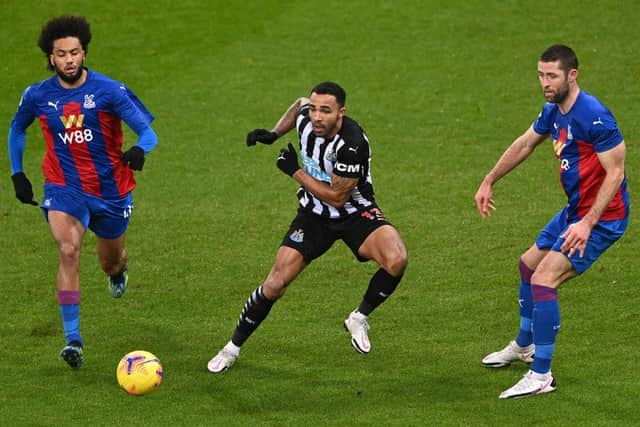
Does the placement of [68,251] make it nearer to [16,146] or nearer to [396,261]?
[16,146]

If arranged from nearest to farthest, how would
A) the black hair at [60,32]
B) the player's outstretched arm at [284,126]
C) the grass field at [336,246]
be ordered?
the grass field at [336,246]
the player's outstretched arm at [284,126]
the black hair at [60,32]

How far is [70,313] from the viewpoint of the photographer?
33.9 ft

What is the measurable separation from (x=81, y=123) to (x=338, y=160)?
2242 millimetres

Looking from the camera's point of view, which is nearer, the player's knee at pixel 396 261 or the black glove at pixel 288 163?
the black glove at pixel 288 163

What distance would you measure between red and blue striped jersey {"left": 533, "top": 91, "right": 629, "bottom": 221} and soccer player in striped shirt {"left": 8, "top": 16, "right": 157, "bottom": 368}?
338cm

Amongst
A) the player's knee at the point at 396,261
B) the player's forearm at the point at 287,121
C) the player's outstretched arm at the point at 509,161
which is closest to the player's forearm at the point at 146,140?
the player's forearm at the point at 287,121

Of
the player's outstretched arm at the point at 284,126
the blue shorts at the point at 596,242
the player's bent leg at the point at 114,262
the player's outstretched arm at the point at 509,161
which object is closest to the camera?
the blue shorts at the point at 596,242

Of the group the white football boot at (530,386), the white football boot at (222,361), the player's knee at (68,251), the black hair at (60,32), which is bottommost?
the white football boot at (530,386)

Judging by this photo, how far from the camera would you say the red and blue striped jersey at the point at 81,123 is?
34.6 ft

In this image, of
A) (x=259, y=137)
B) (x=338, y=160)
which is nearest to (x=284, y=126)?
(x=259, y=137)

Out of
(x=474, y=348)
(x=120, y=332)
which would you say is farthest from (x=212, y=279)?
(x=474, y=348)

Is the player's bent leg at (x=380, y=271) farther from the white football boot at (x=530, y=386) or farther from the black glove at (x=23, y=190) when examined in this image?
the black glove at (x=23, y=190)

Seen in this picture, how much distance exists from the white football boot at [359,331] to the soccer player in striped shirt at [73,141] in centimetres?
222

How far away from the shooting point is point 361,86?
18938 mm
